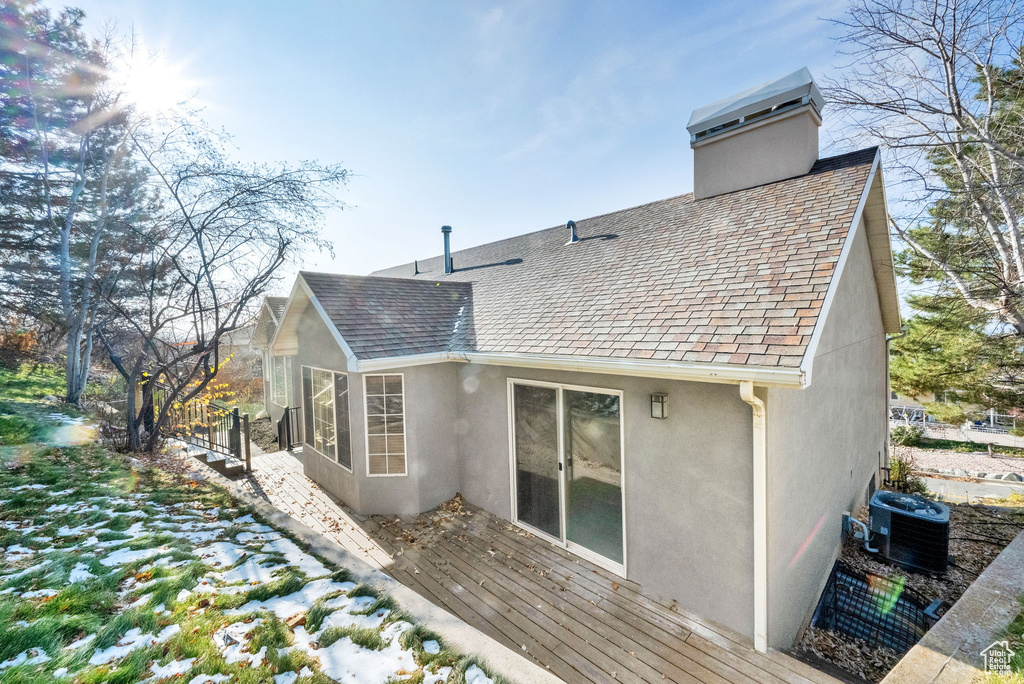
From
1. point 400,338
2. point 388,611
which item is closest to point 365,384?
point 400,338

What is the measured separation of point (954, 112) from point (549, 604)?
12838 mm

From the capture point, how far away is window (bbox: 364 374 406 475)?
666cm

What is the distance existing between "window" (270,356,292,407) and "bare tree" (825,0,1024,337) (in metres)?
16.3

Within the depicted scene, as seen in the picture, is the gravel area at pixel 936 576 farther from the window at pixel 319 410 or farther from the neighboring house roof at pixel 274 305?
the neighboring house roof at pixel 274 305

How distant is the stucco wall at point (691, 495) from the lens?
389 centimetres

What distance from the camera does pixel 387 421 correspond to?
6676 millimetres

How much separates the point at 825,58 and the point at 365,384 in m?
11.2

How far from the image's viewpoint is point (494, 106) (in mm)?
9734

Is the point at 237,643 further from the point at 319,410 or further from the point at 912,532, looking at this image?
the point at 912,532

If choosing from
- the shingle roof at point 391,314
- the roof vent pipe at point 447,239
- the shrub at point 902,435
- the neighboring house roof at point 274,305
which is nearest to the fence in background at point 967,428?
the shrub at point 902,435

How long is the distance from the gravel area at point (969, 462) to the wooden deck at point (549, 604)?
786 inches

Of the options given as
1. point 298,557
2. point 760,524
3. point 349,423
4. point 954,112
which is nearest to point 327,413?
point 349,423

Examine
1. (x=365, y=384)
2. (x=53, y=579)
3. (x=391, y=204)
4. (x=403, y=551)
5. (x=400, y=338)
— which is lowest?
(x=403, y=551)

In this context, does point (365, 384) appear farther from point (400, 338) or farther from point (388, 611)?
point (388, 611)
